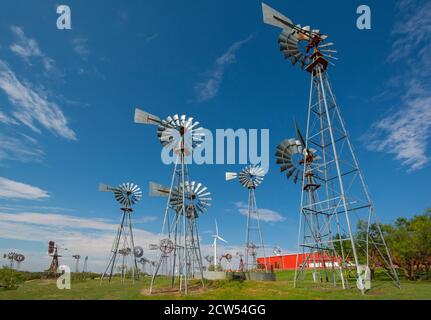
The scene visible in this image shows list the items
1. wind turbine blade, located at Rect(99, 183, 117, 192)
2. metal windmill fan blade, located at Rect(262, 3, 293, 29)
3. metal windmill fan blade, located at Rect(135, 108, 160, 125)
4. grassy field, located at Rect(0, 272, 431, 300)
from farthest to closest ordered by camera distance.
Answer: wind turbine blade, located at Rect(99, 183, 117, 192), metal windmill fan blade, located at Rect(135, 108, 160, 125), metal windmill fan blade, located at Rect(262, 3, 293, 29), grassy field, located at Rect(0, 272, 431, 300)

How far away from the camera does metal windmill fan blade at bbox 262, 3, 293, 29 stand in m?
17.9

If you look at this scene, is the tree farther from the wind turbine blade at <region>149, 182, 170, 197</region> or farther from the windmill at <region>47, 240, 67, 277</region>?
the windmill at <region>47, 240, 67, 277</region>

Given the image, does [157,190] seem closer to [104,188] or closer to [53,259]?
[104,188]

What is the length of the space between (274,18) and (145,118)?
10.6 m

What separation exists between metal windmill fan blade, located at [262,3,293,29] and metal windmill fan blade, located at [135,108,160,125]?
9502 mm

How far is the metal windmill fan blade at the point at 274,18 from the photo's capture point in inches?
706

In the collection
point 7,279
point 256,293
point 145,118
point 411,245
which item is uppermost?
point 145,118

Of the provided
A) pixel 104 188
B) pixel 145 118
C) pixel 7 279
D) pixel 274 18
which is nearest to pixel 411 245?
pixel 274 18

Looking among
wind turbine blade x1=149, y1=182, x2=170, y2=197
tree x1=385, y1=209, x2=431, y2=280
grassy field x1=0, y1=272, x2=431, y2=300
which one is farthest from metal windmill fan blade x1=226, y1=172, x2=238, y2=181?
tree x1=385, y1=209, x2=431, y2=280

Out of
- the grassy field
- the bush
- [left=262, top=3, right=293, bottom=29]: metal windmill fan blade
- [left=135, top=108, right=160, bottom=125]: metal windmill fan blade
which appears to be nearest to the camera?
the grassy field

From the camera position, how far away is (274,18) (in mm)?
18203

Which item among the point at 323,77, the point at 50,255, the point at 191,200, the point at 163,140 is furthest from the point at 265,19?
the point at 50,255

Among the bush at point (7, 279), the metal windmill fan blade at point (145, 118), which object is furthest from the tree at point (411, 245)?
the bush at point (7, 279)
